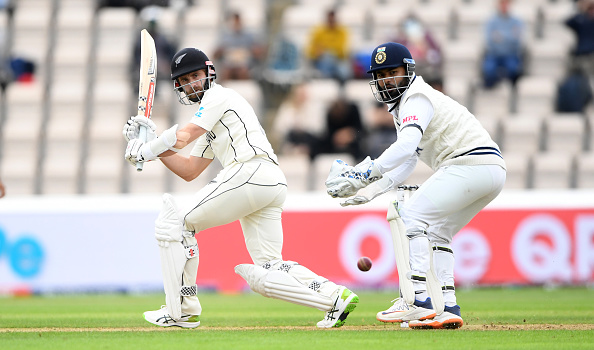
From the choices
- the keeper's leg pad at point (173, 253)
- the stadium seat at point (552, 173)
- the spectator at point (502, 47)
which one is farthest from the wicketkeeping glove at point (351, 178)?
the spectator at point (502, 47)

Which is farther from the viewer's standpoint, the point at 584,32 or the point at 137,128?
the point at 584,32

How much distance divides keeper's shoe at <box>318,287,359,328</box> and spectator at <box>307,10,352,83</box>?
732cm

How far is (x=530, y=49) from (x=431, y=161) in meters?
8.20

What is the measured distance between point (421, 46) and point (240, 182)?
7554 mm

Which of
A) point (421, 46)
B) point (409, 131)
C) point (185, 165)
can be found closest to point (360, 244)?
point (421, 46)

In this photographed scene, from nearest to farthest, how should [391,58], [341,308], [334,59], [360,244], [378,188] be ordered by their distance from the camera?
[391,58], [341,308], [378,188], [360,244], [334,59]

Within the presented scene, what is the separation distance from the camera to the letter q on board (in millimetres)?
10734

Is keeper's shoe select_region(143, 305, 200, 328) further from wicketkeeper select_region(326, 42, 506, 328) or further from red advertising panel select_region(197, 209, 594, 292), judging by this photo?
red advertising panel select_region(197, 209, 594, 292)

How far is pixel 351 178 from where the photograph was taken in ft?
19.9

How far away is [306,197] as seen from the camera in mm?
11062

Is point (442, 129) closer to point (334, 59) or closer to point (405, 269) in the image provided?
point (405, 269)

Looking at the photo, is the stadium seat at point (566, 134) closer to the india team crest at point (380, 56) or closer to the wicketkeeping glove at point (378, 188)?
the wicketkeeping glove at point (378, 188)

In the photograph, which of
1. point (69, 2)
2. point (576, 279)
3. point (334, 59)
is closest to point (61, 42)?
point (69, 2)

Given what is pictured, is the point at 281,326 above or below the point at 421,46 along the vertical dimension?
below
